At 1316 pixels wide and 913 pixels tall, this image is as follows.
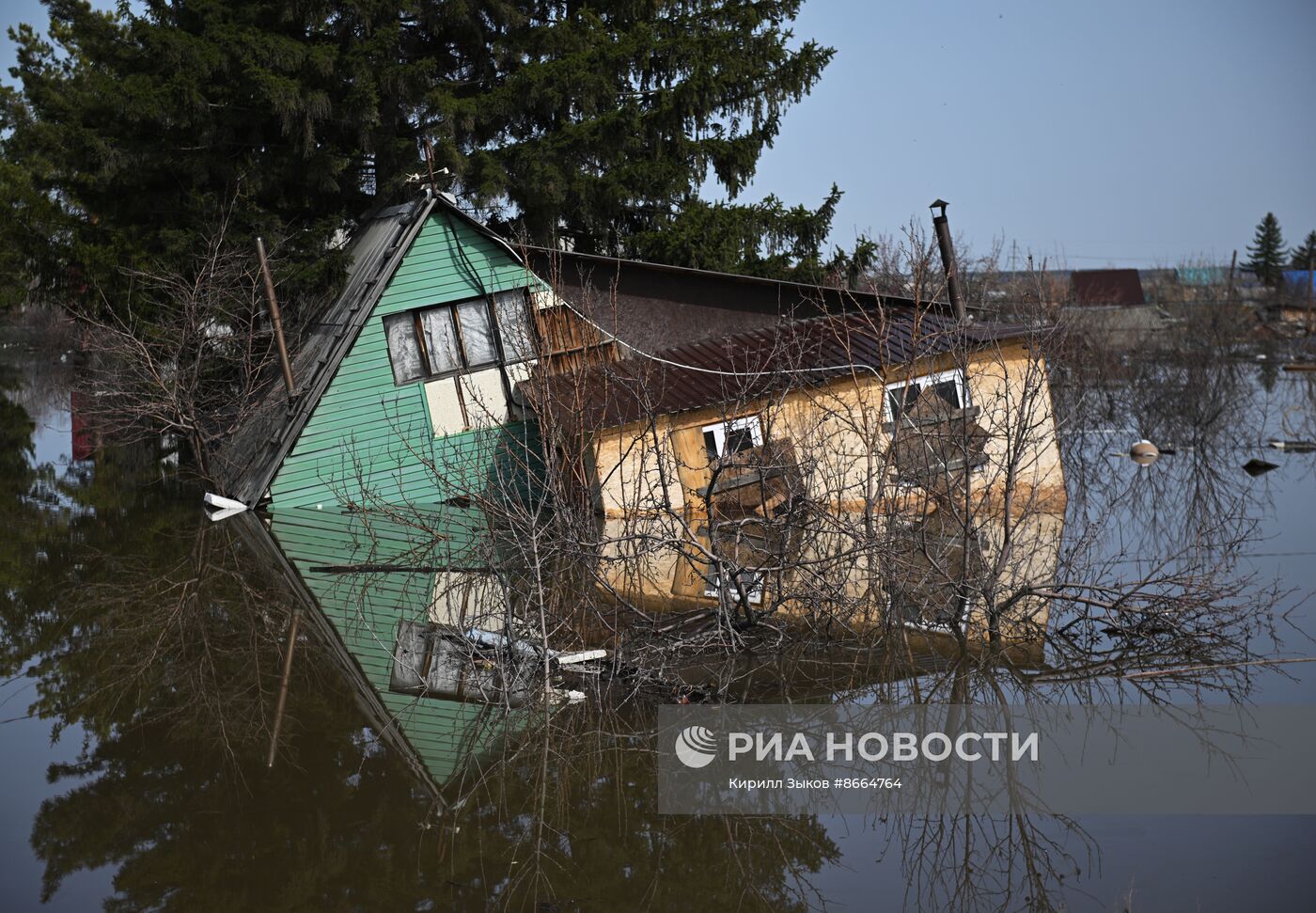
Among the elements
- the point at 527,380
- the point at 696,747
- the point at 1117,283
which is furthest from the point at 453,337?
the point at 1117,283

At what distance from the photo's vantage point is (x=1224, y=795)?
6.99m

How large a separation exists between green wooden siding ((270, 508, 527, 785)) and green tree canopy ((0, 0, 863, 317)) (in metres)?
5.70

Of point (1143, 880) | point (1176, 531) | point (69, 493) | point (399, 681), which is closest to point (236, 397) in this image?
point (69, 493)

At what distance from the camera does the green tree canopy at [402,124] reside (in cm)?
2188

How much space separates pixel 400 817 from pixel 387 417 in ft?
43.1

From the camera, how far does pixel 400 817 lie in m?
7.00

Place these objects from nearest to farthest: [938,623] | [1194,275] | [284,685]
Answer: [284,685] < [938,623] < [1194,275]

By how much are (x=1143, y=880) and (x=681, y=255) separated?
1905cm

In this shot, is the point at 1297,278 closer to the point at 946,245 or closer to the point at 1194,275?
the point at 1194,275

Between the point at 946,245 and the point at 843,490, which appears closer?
the point at 843,490

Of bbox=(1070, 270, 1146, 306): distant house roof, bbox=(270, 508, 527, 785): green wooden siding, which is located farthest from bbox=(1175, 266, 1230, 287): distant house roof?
bbox=(270, 508, 527, 785): green wooden siding

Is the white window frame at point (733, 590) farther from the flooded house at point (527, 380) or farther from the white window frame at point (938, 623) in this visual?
the flooded house at point (527, 380)

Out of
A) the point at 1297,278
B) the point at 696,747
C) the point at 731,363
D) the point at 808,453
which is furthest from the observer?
the point at 1297,278

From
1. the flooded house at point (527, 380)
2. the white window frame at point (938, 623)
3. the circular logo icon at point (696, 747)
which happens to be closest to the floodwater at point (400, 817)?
the circular logo icon at point (696, 747)
